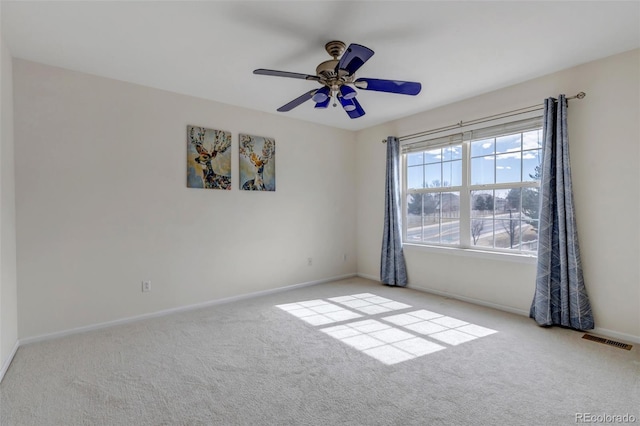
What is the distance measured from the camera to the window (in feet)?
11.7

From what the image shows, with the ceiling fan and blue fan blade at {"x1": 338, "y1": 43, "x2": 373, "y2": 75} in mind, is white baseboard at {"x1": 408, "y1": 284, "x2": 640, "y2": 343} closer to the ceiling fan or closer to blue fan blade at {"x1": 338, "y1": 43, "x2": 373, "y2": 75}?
the ceiling fan

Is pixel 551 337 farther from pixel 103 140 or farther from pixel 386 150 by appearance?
pixel 103 140

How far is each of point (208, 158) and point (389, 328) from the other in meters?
2.90

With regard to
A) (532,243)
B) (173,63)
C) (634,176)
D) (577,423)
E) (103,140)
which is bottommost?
(577,423)

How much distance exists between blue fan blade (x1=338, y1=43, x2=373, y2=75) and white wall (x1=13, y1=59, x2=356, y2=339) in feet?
7.54

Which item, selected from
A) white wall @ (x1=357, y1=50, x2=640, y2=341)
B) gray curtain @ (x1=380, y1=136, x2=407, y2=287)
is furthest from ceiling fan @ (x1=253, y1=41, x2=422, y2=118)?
gray curtain @ (x1=380, y1=136, x2=407, y2=287)

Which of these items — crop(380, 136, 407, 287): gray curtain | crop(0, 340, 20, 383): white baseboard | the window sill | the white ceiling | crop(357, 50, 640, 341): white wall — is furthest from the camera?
crop(380, 136, 407, 287): gray curtain

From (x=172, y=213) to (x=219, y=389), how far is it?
7.23 ft

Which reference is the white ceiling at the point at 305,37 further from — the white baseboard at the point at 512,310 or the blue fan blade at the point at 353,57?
the white baseboard at the point at 512,310

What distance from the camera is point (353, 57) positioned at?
2.08m

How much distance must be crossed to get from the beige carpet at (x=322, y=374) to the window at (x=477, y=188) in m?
1.01

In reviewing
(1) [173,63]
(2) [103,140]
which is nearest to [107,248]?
(2) [103,140]

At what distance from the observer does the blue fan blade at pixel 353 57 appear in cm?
197

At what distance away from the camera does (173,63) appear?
9.66ft
